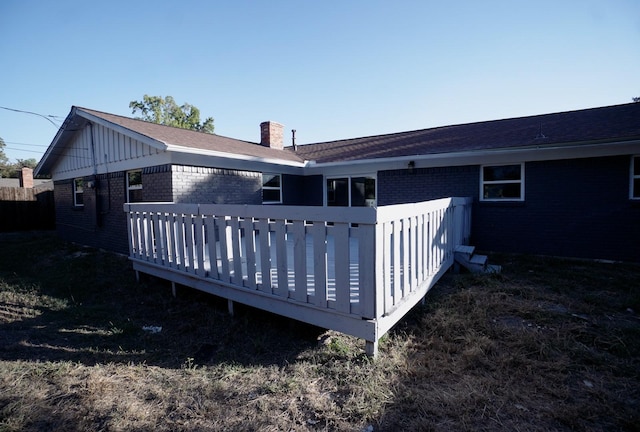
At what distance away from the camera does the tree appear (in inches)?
1486

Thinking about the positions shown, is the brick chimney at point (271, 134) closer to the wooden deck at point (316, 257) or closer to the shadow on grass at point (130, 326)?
the shadow on grass at point (130, 326)

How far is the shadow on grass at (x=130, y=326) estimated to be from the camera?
127 inches

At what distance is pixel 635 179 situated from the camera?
21.7 feet

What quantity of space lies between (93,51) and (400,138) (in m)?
10.9

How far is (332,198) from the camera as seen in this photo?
1133cm

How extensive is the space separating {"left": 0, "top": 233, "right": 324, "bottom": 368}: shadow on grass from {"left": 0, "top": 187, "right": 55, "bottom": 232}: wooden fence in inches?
478

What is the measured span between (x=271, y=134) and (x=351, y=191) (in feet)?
14.5

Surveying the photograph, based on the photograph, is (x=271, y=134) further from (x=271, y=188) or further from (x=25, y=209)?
(x=25, y=209)

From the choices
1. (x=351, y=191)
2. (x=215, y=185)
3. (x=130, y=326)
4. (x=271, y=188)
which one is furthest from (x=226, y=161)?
(x=130, y=326)

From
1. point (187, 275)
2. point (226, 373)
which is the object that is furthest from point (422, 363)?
point (187, 275)

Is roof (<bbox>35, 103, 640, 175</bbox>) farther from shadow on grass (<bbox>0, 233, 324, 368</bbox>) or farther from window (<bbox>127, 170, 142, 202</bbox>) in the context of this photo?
shadow on grass (<bbox>0, 233, 324, 368</bbox>)

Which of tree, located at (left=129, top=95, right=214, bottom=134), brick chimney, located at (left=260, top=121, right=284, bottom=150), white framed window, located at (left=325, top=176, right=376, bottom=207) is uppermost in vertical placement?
tree, located at (left=129, top=95, right=214, bottom=134)

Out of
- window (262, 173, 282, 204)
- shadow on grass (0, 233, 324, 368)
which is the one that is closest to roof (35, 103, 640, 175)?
window (262, 173, 282, 204)

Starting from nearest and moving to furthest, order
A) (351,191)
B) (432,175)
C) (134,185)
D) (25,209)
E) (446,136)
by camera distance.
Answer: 1. (134,185)
2. (432,175)
3. (446,136)
4. (351,191)
5. (25,209)
